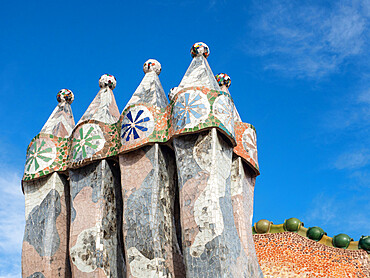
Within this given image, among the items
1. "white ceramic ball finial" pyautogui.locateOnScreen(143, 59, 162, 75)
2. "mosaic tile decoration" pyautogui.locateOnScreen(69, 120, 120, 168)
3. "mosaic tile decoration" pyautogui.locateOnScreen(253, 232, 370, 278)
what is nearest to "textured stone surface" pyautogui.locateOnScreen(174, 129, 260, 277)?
"mosaic tile decoration" pyautogui.locateOnScreen(69, 120, 120, 168)

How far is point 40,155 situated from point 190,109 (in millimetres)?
3429

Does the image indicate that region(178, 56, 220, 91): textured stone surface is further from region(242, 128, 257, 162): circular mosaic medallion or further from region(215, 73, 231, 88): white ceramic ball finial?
region(242, 128, 257, 162): circular mosaic medallion

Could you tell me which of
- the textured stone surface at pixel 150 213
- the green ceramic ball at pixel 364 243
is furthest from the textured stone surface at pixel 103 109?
the green ceramic ball at pixel 364 243

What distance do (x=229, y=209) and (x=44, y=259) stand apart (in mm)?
3643

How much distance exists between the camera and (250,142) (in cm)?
1043

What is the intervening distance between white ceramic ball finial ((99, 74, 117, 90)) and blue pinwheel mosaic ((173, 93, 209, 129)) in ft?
8.24

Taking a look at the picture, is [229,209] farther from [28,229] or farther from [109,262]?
[28,229]

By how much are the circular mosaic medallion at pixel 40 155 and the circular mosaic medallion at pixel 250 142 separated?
3.75 m

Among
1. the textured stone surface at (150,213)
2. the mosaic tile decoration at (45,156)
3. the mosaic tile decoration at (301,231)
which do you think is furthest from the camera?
the mosaic tile decoration at (301,231)

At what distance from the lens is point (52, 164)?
410 inches

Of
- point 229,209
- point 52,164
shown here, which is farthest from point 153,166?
point 52,164

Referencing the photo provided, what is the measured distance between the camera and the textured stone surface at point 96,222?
9.15 m

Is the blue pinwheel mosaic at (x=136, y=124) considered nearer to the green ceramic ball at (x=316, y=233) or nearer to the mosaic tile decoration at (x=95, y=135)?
the mosaic tile decoration at (x=95, y=135)

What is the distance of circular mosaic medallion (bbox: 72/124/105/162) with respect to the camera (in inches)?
390
